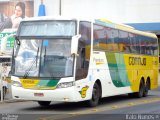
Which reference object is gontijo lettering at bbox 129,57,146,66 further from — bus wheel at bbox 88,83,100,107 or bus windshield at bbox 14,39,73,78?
bus windshield at bbox 14,39,73,78

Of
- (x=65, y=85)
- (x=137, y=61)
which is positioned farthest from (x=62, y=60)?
(x=137, y=61)

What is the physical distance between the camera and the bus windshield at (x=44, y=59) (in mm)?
16781

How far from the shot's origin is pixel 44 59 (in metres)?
16.9

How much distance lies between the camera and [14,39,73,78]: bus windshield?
1678cm

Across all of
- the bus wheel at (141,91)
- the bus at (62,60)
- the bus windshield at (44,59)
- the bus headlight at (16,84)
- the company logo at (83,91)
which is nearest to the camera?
the bus at (62,60)

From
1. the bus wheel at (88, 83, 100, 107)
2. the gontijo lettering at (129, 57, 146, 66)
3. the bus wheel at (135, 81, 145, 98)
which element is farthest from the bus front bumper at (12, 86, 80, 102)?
the bus wheel at (135, 81, 145, 98)

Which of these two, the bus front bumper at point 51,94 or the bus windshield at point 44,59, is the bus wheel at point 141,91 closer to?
the bus front bumper at point 51,94

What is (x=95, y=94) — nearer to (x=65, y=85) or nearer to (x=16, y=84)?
(x=65, y=85)

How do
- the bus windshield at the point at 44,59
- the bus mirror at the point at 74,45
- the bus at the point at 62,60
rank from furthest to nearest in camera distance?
the bus windshield at the point at 44,59, the bus at the point at 62,60, the bus mirror at the point at 74,45

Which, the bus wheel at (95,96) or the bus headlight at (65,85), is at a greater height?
the bus headlight at (65,85)

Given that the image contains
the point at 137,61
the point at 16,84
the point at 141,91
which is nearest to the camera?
the point at 16,84

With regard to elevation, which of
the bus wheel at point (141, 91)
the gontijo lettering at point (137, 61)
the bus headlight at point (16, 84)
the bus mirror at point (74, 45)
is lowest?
the bus wheel at point (141, 91)

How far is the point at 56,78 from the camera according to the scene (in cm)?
1662

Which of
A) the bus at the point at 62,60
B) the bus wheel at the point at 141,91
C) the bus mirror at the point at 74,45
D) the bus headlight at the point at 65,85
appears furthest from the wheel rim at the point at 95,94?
the bus wheel at the point at 141,91
